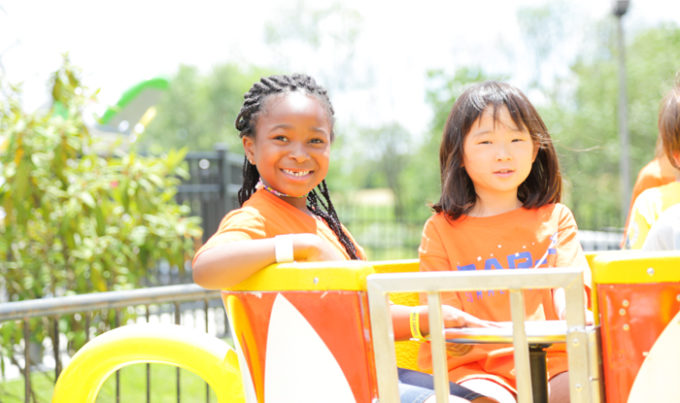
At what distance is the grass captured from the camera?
4711 mm

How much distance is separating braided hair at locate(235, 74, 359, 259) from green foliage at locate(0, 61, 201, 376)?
1.98 meters

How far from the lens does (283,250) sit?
1609 mm

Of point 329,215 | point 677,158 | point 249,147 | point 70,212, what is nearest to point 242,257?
point 249,147

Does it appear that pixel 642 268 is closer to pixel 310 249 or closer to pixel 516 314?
pixel 516 314

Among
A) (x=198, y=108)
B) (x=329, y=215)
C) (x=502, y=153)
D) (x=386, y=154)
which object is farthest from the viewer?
(x=198, y=108)

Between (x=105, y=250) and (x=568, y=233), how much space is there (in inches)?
120

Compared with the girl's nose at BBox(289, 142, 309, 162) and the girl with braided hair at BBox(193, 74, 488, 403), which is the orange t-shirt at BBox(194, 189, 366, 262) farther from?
the girl's nose at BBox(289, 142, 309, 162)

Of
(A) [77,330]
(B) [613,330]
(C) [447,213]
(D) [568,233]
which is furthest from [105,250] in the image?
(B) [613,330]

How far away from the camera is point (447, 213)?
213cm

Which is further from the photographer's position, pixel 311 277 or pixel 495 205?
pixel 495 205

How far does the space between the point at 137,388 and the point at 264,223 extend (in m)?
3.61

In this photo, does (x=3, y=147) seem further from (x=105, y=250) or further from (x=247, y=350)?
(x=247, y=350)

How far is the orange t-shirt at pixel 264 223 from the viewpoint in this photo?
177 centimetres

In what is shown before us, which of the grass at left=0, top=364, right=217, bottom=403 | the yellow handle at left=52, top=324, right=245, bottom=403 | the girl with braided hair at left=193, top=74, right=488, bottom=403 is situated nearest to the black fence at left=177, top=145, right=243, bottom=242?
the grass at left=0, top=364, right=217, bottom=403
